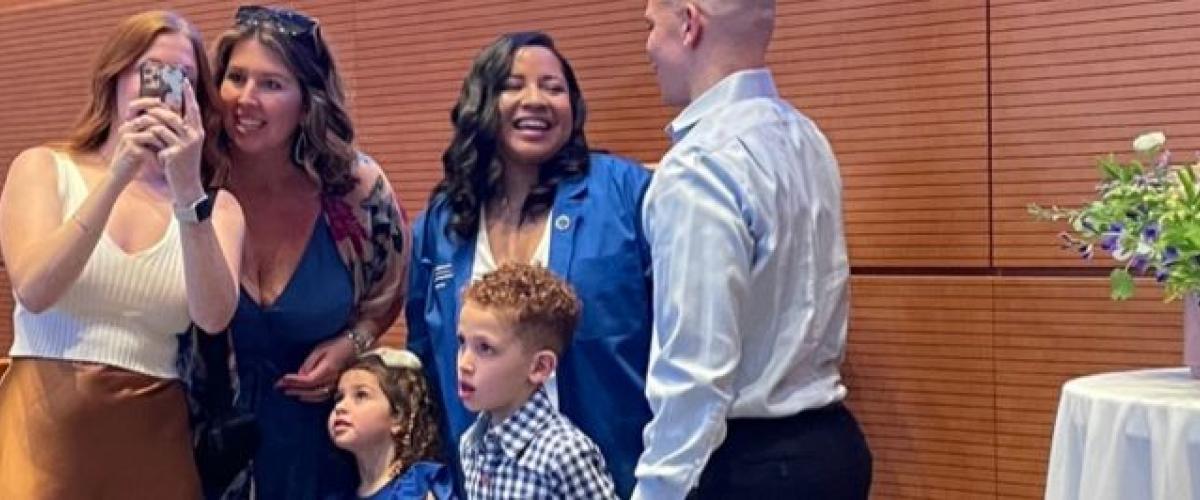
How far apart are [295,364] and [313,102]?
0.51 m

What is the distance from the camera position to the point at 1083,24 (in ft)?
9.50

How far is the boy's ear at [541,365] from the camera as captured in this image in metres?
2.68

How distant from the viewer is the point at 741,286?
2.23 m

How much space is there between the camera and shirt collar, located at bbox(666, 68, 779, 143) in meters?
2.42

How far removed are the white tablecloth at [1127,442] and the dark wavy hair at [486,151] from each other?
1.03m

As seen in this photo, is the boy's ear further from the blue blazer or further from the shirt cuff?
the shirt cuff

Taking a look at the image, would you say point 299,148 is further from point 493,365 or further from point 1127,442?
point 1127,442

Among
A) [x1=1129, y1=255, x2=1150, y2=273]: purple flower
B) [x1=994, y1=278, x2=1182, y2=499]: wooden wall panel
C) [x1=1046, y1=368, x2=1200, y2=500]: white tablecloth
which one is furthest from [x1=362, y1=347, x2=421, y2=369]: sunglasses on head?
[x1=1129, y1=255, x2=1150, y2=273]: purple flower

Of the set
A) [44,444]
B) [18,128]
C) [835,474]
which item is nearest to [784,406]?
[835,474]

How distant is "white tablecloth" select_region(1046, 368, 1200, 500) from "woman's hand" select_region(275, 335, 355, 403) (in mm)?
1380

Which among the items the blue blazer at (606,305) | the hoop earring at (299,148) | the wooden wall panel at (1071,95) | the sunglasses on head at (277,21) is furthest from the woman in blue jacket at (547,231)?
the wooden wall panel at (1071,95)

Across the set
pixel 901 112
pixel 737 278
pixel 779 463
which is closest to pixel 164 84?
pixel 737 278

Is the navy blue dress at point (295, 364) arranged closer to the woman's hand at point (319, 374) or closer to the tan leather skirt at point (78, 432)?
the woman's hand at point (319, 374)

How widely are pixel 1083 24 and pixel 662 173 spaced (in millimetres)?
1033
